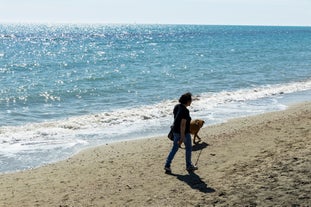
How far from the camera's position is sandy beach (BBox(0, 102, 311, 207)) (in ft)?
24.6

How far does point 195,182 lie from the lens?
880 centimetres

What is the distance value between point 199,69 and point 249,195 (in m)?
30.9

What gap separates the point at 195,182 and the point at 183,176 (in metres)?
0.59

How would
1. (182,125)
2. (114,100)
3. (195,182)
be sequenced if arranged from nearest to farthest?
(195,182)
(182,125)
(114,100)

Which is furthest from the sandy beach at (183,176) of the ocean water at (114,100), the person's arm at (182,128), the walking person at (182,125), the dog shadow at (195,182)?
the ocean water at (114,100)

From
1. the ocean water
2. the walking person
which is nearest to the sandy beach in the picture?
the walking person

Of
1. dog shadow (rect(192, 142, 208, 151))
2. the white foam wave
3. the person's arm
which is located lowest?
the white foam wave

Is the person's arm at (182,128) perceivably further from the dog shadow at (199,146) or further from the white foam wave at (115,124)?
the white foam wave at (115,124)

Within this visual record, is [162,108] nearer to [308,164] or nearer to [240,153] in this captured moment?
[240,153]

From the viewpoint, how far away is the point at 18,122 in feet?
58.6

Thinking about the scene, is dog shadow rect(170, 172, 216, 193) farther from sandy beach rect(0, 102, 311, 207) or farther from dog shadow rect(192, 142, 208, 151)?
dog shadow rect(192, 142, 208, 151)

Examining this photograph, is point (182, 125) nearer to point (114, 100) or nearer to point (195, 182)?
point (195, 182)

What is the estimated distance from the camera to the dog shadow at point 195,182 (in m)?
8.18

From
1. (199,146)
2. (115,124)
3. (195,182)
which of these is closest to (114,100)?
(115,124)
